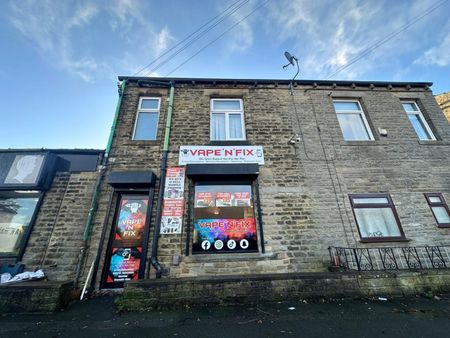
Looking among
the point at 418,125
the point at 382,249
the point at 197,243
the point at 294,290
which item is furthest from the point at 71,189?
the point at 418,125

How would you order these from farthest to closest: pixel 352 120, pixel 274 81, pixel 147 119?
1. pixel 274 81
2. pixel 352 120
3. pixel 147 119

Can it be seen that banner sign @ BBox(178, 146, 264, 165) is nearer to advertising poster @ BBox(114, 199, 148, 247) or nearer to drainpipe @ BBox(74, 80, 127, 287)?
advertising poster @ BBox(114, 199, 148, 247)

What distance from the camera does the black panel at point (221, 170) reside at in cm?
613

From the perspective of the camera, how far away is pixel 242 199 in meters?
6.25

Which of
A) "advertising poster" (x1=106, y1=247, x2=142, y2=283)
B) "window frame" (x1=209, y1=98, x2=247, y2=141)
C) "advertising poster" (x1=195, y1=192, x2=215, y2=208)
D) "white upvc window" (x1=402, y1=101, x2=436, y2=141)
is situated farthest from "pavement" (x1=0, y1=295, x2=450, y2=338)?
"white upvc window" (x1=402, y1=101, x2=436, y2=141)

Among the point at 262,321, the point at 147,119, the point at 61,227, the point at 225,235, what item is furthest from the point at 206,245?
the point at 147,119

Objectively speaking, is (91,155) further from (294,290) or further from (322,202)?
(322,202)

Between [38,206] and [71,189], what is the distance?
933 millimetres

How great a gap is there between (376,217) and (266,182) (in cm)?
360

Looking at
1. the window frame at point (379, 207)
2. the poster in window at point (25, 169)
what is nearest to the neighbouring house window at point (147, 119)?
the poster in window at point (25, 169)

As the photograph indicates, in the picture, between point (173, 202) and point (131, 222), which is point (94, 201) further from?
point (173, 202)

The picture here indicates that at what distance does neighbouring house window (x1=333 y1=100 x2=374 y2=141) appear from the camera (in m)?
7.66

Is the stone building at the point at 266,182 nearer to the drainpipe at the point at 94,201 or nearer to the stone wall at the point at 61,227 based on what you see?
the drainpipe at the point at 94,201

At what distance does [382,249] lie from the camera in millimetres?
5723
